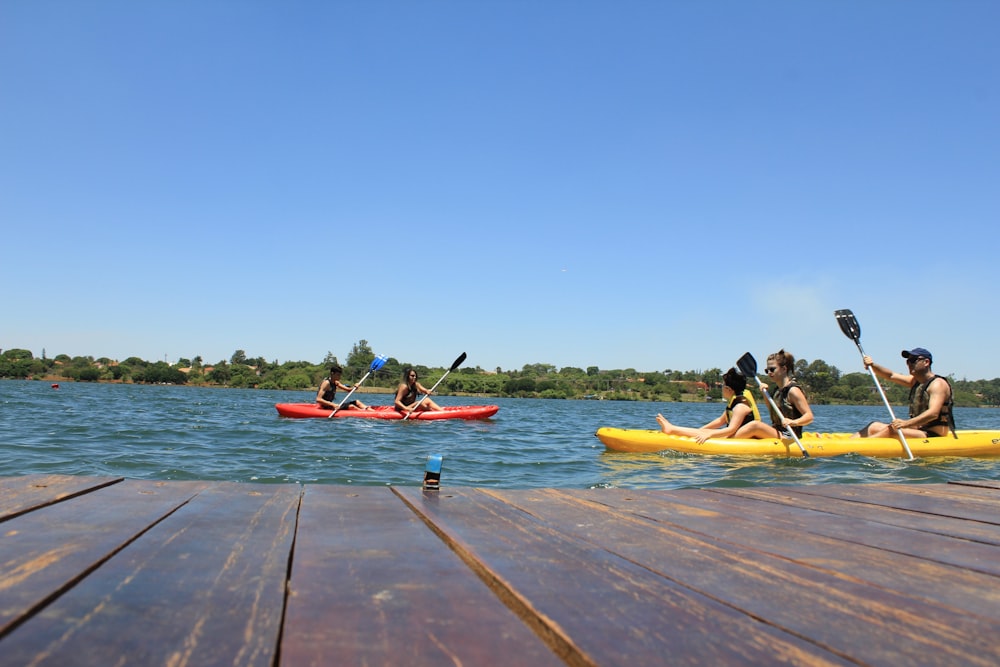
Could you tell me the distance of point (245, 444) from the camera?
1008 cm

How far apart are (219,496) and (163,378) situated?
343 feet

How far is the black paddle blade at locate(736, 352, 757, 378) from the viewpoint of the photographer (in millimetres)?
9719

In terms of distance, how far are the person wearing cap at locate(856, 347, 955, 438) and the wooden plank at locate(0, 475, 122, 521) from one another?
30.1 ft

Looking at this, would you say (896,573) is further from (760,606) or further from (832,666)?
(832,666)

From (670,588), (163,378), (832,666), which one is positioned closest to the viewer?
(832,666)

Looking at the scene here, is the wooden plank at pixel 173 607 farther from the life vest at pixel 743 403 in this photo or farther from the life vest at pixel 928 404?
the life vest at pixel 928 404

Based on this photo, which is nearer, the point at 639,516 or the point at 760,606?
the point at 760,606

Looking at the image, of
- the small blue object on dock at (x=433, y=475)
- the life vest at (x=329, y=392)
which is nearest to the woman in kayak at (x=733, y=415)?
the small blue object on dock at (x=433, y=475)

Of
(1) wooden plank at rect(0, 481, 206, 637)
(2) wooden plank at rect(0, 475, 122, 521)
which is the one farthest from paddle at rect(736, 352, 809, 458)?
(2) wooden plank at rect(0, 475, 122, 521)

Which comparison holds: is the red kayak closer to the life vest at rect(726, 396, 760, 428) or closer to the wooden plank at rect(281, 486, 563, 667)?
the life vest at rect(726, 396, 760, 428)

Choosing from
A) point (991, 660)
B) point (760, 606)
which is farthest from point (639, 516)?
point (991, 660)

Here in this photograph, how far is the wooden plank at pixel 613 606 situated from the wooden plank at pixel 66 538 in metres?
0.95

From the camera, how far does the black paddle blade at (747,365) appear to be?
972 centimetres

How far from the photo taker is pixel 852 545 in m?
2.21
